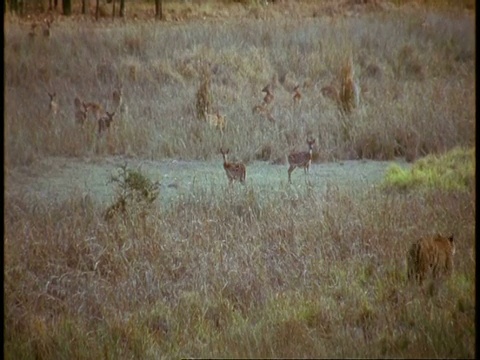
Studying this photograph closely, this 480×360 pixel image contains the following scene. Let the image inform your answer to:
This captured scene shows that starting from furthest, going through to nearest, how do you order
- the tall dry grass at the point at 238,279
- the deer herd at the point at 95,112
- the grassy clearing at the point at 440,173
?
1. the deer herd at the point at 95,112
2. the grassy clearing at the point at 440,173
3. the tall dry grass at the point at 238,279

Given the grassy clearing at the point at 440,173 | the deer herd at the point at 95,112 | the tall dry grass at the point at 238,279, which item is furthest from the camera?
the deer herd at the point at 95,112

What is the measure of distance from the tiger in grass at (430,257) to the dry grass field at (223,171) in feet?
Result: 0.10

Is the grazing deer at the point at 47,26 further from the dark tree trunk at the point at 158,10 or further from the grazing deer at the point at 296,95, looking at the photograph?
the grazing deer at the point at 296,95

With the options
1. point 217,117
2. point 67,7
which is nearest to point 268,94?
point 217,117

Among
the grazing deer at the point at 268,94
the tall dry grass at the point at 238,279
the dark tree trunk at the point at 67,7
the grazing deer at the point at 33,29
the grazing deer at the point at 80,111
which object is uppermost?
the dark tree trunk at the point at 67,7

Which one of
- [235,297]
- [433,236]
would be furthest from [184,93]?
[433,236]

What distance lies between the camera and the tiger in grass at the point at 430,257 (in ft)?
10.1

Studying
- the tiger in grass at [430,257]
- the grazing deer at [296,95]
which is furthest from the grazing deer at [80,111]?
the tiger in grass at [430,257]

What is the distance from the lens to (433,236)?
3.14 meters

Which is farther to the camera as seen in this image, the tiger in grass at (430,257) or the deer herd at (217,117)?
the deer herd at (217,117)

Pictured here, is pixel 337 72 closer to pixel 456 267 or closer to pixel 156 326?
pixel 456 267

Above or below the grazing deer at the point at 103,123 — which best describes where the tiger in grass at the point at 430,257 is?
below

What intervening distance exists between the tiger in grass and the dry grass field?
3 centimetres

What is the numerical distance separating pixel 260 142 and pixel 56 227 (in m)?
0.82
